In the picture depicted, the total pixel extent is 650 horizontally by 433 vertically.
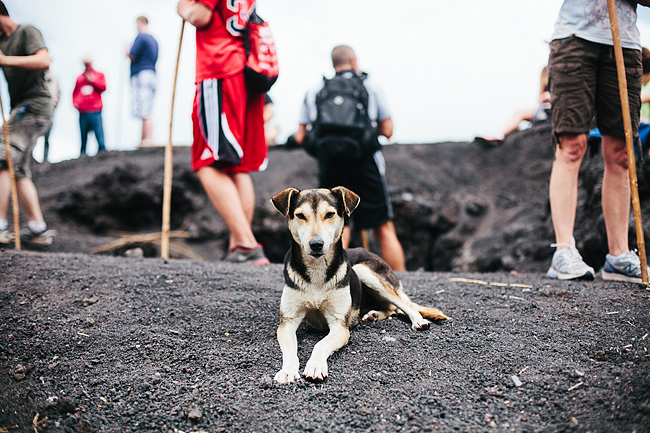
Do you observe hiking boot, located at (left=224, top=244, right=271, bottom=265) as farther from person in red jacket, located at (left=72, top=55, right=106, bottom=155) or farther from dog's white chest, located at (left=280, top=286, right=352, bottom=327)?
person in red jacket, located at (left=72, top=55, right=106, bottom=155)

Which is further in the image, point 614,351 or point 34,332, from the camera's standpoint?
point 34,332

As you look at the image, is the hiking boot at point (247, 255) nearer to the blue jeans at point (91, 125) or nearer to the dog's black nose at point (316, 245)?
the dog's black nose at point (316, 245)

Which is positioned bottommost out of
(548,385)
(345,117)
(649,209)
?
(548,385)

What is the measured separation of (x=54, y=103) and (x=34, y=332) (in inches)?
157

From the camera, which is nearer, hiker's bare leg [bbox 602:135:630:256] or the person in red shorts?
hiker's bare leg [bbox 602:135:630:256]

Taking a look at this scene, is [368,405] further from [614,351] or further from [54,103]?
[54,103]

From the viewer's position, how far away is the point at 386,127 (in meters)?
5.90

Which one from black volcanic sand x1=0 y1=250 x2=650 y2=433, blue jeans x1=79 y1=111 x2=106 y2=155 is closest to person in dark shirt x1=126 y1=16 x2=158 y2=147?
blue jeans x1=79 y1=111 x2=106 y2=155

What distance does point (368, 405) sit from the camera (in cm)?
235

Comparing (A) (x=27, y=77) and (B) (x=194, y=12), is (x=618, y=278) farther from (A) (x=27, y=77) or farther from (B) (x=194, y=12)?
(A) (x=27, y=77)

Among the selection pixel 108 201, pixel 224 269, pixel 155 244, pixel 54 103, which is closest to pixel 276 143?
pixel 108 201

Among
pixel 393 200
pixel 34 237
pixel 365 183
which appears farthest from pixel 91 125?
pixel 365 183

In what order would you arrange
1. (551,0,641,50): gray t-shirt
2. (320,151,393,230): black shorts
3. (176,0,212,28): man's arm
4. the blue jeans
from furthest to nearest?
1. the blue jeans
2. (320,151,393,230): black shorts
3. (176,0,212,28): man's arm
4. (551,0,641,50): gray t-shirt

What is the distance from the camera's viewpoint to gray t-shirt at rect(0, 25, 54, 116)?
17.2ft
